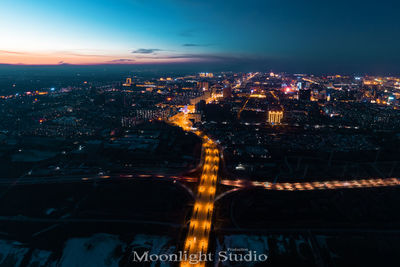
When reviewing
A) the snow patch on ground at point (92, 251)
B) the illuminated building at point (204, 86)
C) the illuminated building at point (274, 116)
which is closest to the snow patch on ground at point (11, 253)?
the snow patch on ground at point (92, 251)

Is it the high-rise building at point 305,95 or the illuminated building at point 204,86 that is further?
the illuminated building at point 204,86

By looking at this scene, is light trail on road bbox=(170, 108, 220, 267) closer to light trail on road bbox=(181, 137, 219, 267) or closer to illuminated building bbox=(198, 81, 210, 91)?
light trail on road bbox=(181, 137, 219, 267)

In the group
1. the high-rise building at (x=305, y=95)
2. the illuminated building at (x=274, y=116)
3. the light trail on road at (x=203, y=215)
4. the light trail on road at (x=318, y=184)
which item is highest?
the high-rise building at (x=305, y=95)

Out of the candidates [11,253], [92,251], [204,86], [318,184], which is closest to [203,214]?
[92,251]

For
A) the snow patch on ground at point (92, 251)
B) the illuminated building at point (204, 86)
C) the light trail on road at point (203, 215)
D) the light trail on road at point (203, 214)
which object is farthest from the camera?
the illuminated building at point (204, 86)

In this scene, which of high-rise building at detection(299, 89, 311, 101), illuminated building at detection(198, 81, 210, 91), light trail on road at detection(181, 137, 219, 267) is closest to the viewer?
light trail on road at detection(181, 137, 219, 267)

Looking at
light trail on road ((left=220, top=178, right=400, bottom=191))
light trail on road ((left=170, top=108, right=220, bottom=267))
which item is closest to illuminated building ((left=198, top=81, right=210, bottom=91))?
light trail on road ((left=170, top=108, right=220, bottom=267))

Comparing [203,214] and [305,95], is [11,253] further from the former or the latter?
[305,95]

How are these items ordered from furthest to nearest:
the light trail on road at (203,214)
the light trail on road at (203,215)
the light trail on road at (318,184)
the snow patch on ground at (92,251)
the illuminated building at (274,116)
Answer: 1. the illuminated building at (274,116)
2. the light trail on road at (318,184)
3. the light trail on road at (203,215)
4. the light trail on road at (203,214)
5. the snow patch on ground at (92,251)

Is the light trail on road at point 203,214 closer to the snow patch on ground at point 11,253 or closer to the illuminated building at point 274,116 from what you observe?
the snow patch on ground at point 11,253

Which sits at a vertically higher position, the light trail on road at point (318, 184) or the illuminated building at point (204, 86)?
the illuminated building at point (204, 86)

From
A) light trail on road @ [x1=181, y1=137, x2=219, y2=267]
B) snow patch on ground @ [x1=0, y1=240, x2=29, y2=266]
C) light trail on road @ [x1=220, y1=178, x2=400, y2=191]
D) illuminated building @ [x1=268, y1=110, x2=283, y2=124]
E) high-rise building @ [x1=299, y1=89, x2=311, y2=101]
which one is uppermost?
high-rise building @ [x1=299, y1=89, x2=311, y2=101]
